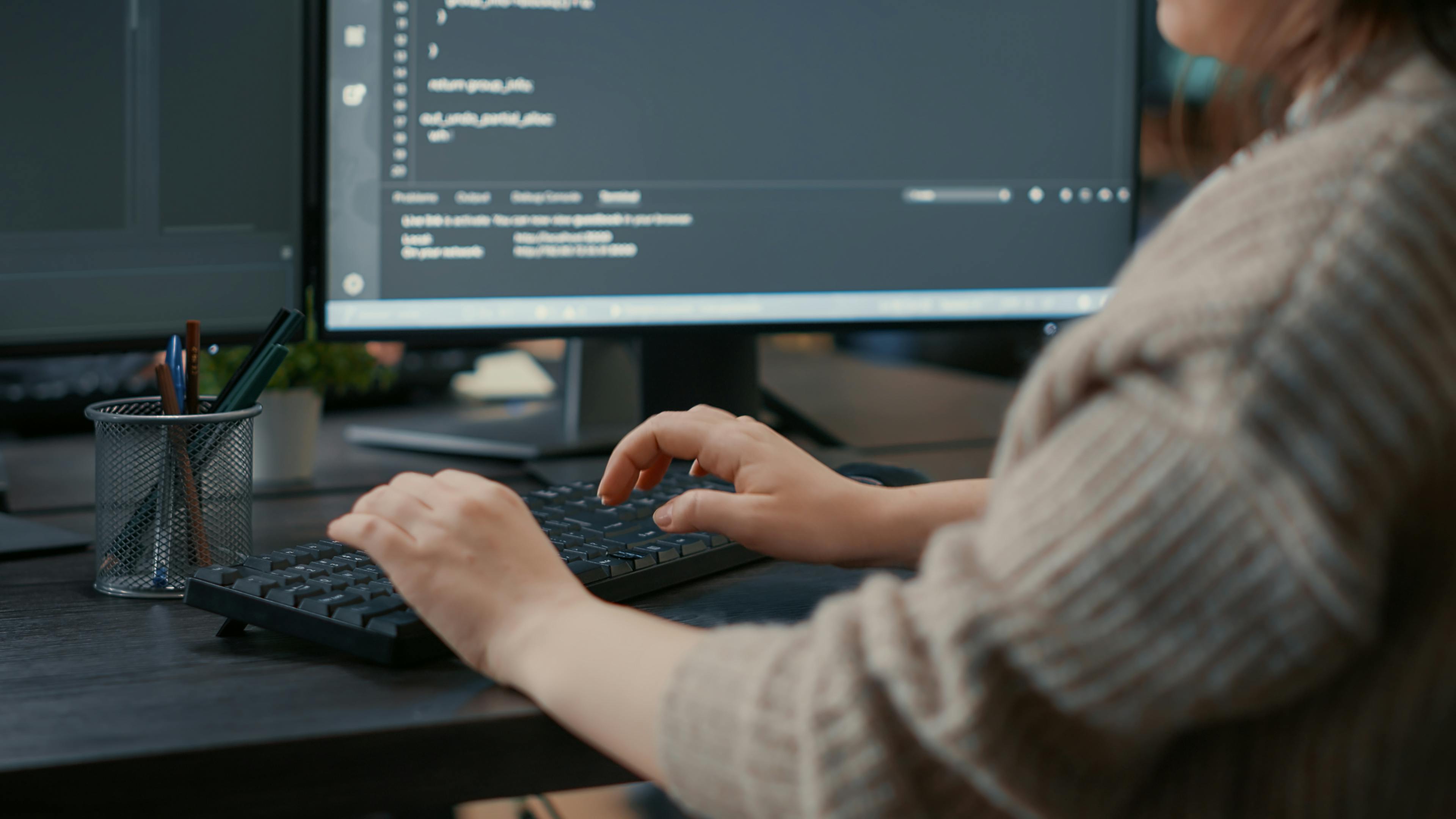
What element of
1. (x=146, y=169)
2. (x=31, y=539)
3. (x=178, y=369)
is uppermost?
(x=146, y=169)

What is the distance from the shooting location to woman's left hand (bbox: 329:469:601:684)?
1.59ft

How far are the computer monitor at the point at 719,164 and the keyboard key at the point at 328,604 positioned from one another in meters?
0.38

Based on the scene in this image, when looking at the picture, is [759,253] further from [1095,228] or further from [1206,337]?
[1206,337]

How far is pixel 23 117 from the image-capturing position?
762 millimetres

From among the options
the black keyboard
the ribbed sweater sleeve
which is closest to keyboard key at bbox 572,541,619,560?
the black keyboard

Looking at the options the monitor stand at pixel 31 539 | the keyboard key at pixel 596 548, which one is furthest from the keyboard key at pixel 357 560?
the monitor stand at pixel 31 539

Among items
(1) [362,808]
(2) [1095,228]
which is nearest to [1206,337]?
(1) [362,808]

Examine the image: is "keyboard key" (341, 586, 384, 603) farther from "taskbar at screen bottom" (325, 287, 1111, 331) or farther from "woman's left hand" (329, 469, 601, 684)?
"taskbar at screen bottom" (325, 287, 1111, 331)

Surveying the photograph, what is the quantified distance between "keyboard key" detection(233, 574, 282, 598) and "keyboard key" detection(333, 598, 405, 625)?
4 cm

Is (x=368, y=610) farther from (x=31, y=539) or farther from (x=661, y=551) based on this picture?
(x=31, y=539)

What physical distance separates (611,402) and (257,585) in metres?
0.57

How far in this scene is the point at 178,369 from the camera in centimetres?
69

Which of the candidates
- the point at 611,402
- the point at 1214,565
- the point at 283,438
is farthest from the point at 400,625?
the point at 611,402

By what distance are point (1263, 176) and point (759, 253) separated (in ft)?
1.99
